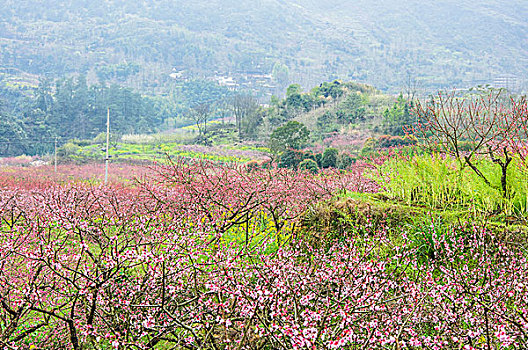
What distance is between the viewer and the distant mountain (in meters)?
79.0

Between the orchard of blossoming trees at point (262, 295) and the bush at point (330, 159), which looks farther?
the bush at point (330, 159)

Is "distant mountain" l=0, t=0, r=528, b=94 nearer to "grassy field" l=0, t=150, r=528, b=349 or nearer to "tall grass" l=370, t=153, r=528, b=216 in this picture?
"tall grass" l=370, t=153, r=528, b=216

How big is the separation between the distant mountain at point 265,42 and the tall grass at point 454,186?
6230cm

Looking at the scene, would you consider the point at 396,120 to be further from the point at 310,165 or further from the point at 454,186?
the point at 454,186

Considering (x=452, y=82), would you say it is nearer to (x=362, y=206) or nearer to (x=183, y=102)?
(x=183, y=102)

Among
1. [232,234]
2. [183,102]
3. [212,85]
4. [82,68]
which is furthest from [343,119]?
[82,68]

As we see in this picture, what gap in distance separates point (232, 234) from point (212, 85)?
6523cm

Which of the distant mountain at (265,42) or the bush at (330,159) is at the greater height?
the distant mountain at (265,42)

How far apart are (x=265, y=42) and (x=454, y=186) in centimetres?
10504

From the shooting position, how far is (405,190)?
17.5ft

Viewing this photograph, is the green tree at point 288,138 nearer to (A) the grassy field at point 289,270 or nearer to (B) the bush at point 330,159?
(B) the bush at point 330,159

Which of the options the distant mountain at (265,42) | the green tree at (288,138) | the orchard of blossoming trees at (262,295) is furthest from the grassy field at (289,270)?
the distant mountain at (265,42)

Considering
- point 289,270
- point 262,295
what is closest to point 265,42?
point 289,270

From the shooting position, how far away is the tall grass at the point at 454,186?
4.56 meters
